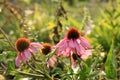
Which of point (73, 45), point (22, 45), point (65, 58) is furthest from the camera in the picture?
point (65, 58)

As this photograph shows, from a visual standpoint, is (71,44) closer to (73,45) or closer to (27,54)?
(73,45)

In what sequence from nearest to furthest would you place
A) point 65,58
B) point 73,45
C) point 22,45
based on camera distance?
point 73,45 < point 22,45 < point 65,58

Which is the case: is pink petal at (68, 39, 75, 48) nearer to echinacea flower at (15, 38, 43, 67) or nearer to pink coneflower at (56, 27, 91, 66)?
pink coneflower at (56, 27, 91, 66)

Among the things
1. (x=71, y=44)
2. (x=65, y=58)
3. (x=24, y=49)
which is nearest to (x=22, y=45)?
(x=24, y=49)

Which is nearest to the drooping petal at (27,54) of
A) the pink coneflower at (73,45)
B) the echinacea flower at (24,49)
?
the echinacea flower at (24,49)

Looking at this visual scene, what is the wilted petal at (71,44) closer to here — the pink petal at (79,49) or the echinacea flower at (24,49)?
the pink petal at (79,49)

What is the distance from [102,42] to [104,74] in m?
1.00

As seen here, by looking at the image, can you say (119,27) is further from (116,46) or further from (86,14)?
(86,14)

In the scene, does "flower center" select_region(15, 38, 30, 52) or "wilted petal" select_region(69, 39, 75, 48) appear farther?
"flower center" select_region(15, 38, 30, 52)

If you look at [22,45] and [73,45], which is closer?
[73,45]

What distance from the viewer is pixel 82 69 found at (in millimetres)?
1424

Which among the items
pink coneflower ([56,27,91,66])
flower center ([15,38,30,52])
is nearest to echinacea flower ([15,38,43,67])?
flower center ([15,38,30,52])

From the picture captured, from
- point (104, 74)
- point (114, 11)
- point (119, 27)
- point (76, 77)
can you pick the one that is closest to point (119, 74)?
point (104, 74)

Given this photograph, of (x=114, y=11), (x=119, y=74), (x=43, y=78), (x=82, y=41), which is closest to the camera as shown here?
(x=82, y=41)
